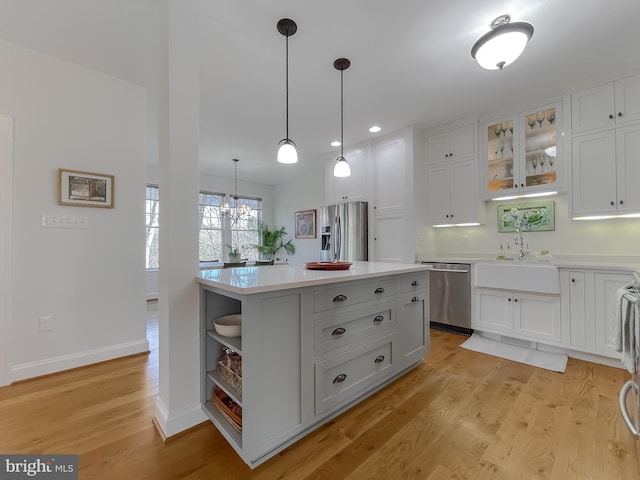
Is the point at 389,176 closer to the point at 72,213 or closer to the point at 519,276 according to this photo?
the point at 519,276

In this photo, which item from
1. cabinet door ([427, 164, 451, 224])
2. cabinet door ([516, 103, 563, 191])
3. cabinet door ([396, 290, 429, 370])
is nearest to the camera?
cabinet door ([396, 290, 429, 370])

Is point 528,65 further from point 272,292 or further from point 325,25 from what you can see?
point 272,292

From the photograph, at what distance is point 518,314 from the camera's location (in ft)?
9.62

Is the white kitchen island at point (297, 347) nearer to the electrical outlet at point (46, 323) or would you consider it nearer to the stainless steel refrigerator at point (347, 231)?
the electrical outlet at point (46, 323)

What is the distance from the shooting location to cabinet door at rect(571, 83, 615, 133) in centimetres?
261

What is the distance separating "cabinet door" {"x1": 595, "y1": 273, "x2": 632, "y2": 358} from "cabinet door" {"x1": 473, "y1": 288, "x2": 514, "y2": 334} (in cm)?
66

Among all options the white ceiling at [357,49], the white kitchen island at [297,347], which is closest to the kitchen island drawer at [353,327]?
the white kitchen island at [297,347]

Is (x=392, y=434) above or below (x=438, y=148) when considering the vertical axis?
below

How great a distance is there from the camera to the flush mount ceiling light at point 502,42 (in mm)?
1730

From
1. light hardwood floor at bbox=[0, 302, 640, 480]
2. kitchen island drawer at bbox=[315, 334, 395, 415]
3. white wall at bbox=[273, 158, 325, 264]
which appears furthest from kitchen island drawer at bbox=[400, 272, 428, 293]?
white wall at bbox=[273, 158, 325, 264]

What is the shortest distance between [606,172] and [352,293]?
2783 millimetres

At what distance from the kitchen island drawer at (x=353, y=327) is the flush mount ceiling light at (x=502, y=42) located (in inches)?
71.8

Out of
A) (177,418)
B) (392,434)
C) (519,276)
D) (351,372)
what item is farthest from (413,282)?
(177,418)

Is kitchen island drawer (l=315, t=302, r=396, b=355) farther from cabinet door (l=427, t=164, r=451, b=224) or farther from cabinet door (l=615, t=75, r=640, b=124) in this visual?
cabinet door (l=615, t=75, r=640, b=124)
